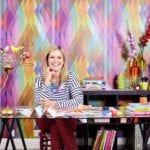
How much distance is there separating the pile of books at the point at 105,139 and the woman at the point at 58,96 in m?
0.91

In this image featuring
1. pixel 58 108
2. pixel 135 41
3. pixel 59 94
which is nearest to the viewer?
pixel 58 108

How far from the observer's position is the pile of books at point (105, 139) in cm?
458

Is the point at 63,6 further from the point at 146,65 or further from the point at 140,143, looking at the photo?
the point at 140,143

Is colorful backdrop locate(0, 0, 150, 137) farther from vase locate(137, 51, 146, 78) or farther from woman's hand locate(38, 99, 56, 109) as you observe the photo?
woman's hand locate(38, 99, 56, 109)

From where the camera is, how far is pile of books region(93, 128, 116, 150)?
458 cm

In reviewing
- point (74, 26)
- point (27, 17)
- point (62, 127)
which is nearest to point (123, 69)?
point (74, 26)

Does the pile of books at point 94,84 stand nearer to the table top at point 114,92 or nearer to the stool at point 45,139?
the table top at point 114,92

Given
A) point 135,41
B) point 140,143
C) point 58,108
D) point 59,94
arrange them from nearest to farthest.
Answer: point 58,108 → point 59,94 → point 140,143 → point 135,41

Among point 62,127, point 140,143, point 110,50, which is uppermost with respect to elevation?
point 110,50

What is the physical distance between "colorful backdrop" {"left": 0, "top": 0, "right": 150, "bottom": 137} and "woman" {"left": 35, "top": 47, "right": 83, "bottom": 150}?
1233 millimetres

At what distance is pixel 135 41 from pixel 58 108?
2076 mm

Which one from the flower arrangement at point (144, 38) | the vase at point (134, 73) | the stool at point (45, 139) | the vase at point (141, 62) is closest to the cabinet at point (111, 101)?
the vase at point (134, 73)

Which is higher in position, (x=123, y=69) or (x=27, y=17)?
(x=27, y=17)

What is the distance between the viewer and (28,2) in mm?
5129
